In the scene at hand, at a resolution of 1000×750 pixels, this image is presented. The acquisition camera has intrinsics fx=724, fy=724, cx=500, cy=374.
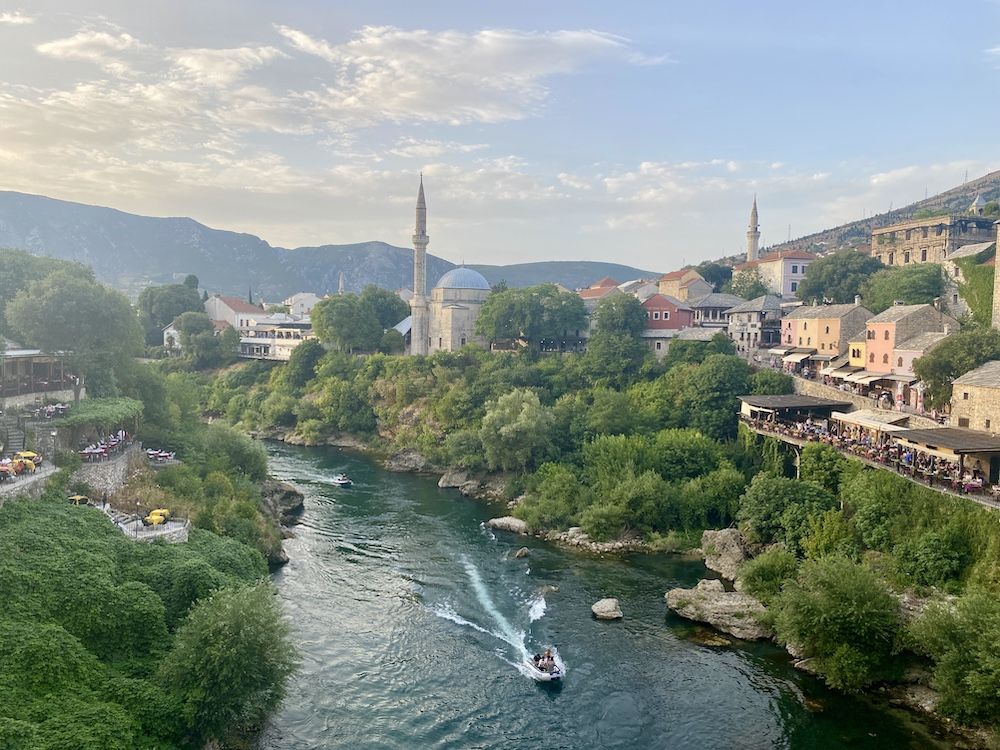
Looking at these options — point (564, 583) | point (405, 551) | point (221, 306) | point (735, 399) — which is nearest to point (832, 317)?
point (735, 399)

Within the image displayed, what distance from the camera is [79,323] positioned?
35.4 metres

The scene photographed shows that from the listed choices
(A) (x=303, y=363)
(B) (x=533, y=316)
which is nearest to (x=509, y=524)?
(B) (x=533, y=316)

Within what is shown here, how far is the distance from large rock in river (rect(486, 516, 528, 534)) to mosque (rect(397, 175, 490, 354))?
32069 mm

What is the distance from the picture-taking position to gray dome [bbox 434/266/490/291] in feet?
240

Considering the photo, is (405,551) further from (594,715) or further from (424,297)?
(424,297)

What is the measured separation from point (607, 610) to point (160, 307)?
8052 centimetres

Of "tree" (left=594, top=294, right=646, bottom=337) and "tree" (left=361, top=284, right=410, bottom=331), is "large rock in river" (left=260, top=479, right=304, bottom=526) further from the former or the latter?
"tree" (left=361, top=284, right=410, bottom=331)

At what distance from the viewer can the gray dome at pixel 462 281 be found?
7300 centimetres

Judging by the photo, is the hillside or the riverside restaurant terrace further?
the hillside

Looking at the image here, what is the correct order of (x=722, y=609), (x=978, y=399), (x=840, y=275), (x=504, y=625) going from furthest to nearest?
1. (x=840, y=275)
2. (x=978, y=399)
3. (x=722, y=609)
4. (x=504, y=625)

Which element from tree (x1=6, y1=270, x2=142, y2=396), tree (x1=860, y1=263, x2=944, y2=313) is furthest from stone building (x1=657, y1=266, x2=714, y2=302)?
tree (x1=6, y1=270, x2=142, y2=396)

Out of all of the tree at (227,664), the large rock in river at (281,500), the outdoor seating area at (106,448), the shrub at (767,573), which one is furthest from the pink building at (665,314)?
the tree at (227,664)

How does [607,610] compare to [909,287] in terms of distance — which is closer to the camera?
[607,610]

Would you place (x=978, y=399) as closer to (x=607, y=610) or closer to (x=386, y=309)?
(x=607, y=610)
